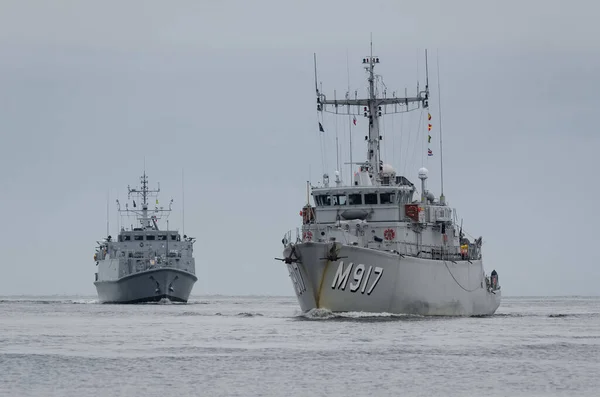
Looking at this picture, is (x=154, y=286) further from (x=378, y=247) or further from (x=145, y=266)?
(x=378, y=247)

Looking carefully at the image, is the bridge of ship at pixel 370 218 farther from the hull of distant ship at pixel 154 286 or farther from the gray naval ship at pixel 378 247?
the hull of distant ship at pixel 154 286

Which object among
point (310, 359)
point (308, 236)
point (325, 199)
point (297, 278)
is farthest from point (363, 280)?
point (310, 359)

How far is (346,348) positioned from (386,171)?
2211 centimetres

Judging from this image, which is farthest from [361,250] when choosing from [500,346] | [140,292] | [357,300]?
[140,292]

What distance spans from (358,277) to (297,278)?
4.77 metres

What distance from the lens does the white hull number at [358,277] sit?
197 feet

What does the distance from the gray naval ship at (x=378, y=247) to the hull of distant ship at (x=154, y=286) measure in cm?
4893

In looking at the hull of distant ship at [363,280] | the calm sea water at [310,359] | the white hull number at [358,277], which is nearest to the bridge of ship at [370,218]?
the hull of distant ship at [363,280]

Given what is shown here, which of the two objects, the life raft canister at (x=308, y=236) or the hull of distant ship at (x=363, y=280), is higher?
the life raft canister at (x=308, y=236)

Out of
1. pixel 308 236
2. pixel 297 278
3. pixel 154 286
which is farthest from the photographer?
pixel 154 286

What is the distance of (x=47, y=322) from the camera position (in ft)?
242

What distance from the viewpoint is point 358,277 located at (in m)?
60.2

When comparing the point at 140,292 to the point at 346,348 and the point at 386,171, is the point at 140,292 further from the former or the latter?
the point at 346,348

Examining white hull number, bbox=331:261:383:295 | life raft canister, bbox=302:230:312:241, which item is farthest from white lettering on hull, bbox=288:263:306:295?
white hull number, bbox=331:261:383:295
